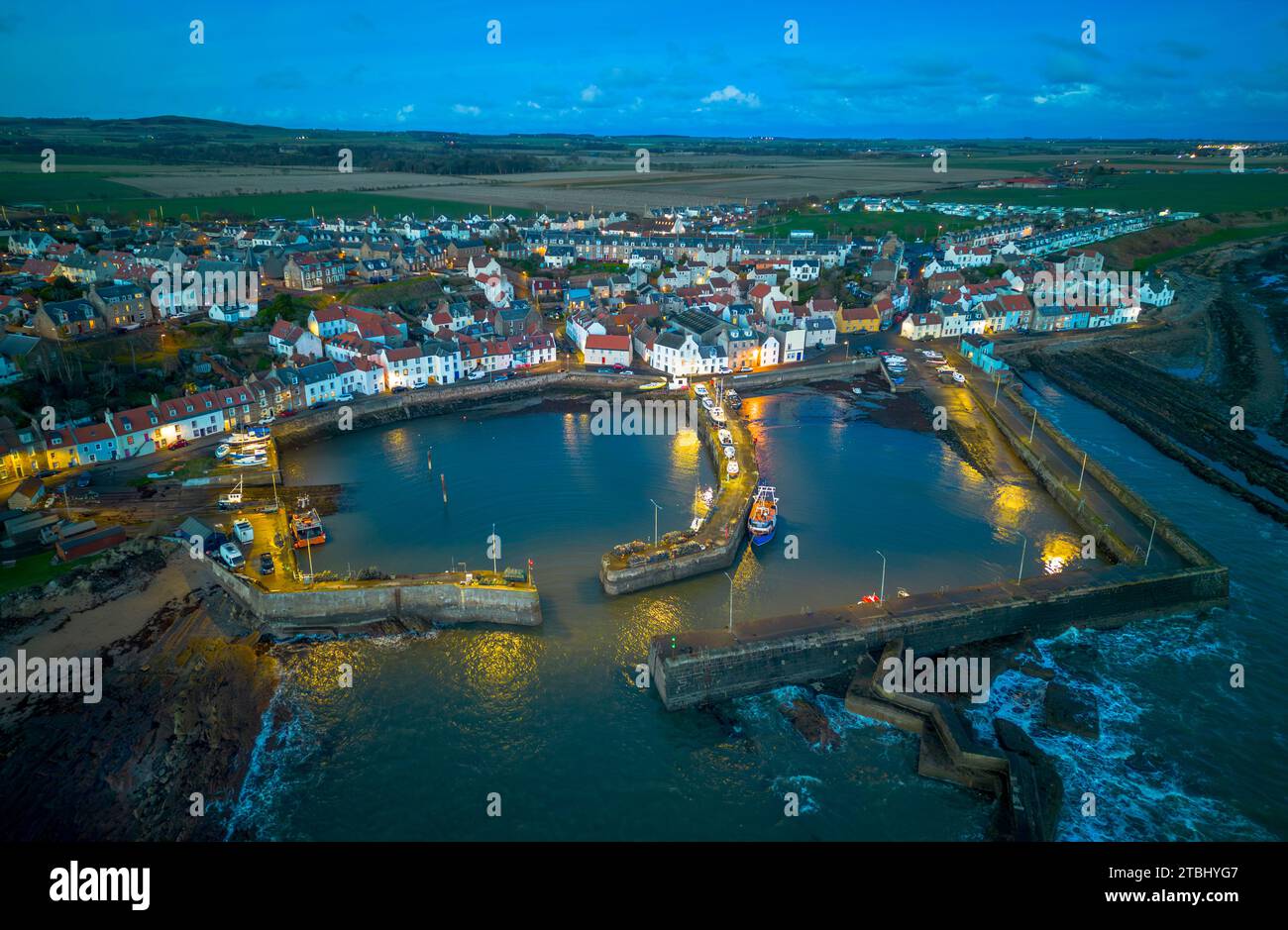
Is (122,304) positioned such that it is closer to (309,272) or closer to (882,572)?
(309,272)

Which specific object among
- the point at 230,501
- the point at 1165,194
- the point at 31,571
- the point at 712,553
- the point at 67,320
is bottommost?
the point at 712,553

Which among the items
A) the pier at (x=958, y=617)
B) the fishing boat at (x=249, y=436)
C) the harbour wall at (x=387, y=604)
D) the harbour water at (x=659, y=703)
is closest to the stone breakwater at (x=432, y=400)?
the fishing boat at (x=249, y=436)

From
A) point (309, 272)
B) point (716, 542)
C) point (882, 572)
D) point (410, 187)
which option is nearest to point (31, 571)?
point (716, 542)

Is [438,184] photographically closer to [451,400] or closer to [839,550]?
[451,400]

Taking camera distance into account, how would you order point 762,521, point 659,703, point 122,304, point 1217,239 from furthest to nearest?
point 1217,239 < point 122,304 < point 762,521 < point 659,703

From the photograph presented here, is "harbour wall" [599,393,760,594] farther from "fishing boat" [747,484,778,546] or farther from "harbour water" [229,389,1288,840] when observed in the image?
"harbour water" [229,389,1288,840]

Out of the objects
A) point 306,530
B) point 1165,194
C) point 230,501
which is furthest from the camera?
point 1165,194
